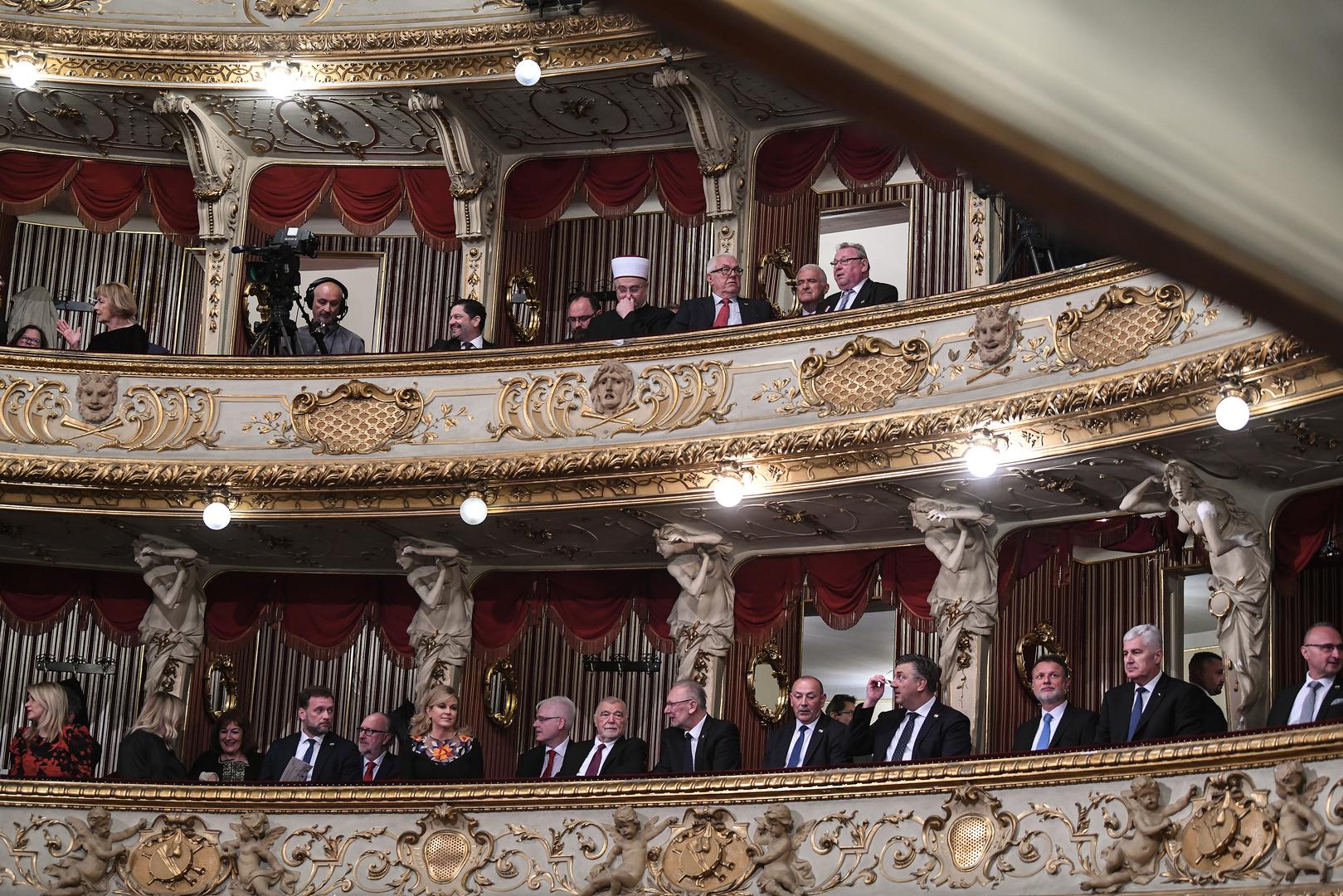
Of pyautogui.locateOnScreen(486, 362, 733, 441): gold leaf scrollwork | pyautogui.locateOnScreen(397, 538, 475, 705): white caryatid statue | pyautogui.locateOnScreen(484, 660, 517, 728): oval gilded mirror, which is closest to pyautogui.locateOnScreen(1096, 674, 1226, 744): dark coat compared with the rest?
pyautogui.locateOnScreen(486, 362, 733, 441): gold leaf scrollwork

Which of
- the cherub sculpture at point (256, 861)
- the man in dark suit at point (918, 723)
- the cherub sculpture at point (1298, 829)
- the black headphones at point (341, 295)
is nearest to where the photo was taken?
the cherub sculpture at point (1298, 829)

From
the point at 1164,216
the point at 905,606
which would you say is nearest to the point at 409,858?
the point at 905,606

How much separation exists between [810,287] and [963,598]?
8.90ft

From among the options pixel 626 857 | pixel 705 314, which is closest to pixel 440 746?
pixel 626 857

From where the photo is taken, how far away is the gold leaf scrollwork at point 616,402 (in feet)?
47.1

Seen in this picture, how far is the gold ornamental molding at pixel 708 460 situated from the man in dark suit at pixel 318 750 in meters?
2.18

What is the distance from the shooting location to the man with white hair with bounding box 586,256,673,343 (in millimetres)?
15031

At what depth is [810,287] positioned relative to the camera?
14.0 meters

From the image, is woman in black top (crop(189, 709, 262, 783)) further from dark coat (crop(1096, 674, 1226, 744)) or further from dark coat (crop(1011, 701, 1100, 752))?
dark coat (crop(1096, 674, 1226, 744))

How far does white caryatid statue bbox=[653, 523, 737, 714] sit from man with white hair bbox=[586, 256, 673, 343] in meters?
1.70

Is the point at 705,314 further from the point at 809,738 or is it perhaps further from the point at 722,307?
the point at 809,738

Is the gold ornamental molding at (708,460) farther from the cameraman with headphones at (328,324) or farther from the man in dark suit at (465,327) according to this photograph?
the cameraman with headphones at (328,324)

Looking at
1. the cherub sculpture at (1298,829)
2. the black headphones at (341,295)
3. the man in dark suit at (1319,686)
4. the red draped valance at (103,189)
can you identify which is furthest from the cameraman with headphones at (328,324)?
the cherub sculpture at (1298,829)

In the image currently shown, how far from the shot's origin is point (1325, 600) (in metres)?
13.3
